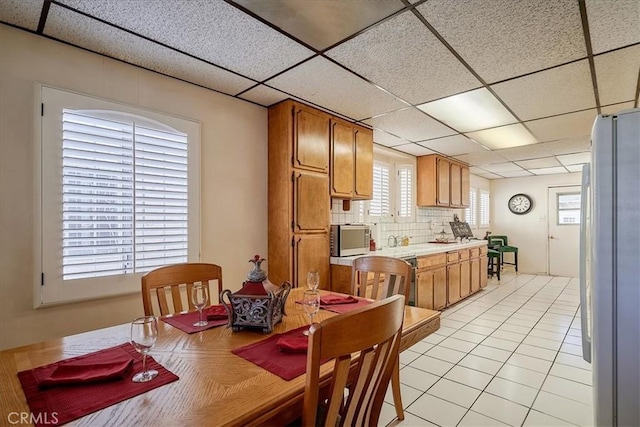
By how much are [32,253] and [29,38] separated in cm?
122

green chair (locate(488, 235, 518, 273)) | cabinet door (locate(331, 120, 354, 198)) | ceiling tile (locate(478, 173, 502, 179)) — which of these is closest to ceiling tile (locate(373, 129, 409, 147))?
cabinet door (locate(331, 120, 354, 198))

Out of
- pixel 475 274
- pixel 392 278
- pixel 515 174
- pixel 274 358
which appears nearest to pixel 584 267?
pixel 392 278

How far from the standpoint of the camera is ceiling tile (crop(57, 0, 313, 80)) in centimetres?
159

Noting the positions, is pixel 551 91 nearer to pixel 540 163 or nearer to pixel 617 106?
pixel 617 106

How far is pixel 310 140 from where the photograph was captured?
3.00m

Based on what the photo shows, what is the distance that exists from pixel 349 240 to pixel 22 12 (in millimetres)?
2822

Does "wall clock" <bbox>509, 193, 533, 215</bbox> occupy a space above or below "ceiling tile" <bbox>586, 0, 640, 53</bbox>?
below

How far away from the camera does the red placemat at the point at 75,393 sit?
2.69ft

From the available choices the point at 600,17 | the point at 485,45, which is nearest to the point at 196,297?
the point at 485,45

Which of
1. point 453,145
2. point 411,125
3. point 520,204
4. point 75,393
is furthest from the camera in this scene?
point 520,204

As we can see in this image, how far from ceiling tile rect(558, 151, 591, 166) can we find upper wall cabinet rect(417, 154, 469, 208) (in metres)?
1.76

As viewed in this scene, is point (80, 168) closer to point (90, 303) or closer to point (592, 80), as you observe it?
point (90, 303)

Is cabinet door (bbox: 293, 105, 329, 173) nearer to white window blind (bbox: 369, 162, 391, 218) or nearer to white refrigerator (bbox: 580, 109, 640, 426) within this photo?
white window blind (bbox: 369, 162, 391, 218)

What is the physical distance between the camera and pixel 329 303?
1.85 metres
